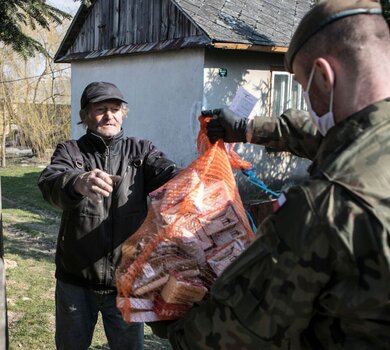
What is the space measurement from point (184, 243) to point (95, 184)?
1.63ft

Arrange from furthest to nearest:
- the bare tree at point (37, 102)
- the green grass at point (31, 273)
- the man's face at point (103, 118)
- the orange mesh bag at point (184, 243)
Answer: the bare tree at point (37, 102) < the green grass at point (31, 273) < the man's face at point (103, 118) < the orange mesh bag at point (184, 243)

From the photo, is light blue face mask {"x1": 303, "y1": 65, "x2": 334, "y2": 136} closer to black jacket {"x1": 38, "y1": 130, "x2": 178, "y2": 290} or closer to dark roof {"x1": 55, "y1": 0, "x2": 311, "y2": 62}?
black jacket {"x1": 38, "y1": 130, "x2": 178, "y2": 290}

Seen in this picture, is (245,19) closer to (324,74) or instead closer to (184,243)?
(184,243)

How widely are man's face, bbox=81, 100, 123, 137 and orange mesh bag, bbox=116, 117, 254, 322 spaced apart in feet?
2.23

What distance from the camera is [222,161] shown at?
216cm

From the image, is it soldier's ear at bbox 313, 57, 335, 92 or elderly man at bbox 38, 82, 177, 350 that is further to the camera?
elderly man at bbox 38, 82, 177, 350

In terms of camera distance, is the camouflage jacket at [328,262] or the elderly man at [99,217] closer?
the camouflage jacket at [328,262]

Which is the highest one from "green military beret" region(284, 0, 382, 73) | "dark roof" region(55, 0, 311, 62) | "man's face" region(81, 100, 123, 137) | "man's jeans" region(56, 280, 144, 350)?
"dark roof" region(55, 0, 311, 62)

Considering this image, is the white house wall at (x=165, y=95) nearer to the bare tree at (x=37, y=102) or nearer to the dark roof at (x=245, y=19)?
the dark roof at (x=245, y=19)

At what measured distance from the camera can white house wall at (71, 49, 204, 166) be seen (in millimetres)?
8867

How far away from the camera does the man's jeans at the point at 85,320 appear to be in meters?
2.62

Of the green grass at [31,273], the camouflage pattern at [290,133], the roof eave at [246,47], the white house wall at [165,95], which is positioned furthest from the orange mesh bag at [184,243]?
the white house wall at [165,95]

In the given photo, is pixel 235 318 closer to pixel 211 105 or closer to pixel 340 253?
pixel 340 253

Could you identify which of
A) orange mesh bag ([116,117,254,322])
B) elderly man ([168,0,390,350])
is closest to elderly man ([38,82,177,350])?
orange mesh bag ([116,117,254,322])
